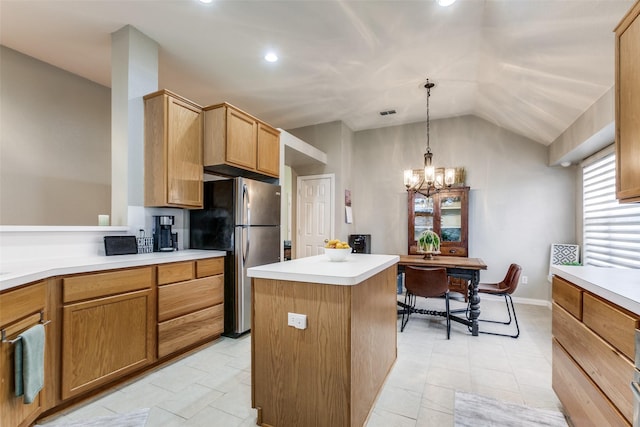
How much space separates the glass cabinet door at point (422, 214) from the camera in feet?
16.0

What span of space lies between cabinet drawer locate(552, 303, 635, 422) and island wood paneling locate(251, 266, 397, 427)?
1.06 m

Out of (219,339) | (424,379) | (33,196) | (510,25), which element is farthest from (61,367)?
(510,25)

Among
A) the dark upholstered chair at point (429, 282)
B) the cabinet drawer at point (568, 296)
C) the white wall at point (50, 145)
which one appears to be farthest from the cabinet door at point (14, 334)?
the dark upholstered chair at point (429, 282)

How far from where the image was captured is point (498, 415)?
6.03ft

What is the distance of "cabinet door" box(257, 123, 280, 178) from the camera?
3564 mm

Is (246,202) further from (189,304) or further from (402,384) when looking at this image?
(402,384)

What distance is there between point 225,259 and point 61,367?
1.47 meters

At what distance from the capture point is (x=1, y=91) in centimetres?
286

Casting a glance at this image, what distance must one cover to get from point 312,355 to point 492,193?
14.1 feet

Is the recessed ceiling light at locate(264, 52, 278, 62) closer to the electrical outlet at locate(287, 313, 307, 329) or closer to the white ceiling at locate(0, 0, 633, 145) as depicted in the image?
the white ceiling at locate(0, 0, 633, 145)

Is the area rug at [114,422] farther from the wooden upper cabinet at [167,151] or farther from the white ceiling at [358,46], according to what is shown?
the white ceiling at [358,46]

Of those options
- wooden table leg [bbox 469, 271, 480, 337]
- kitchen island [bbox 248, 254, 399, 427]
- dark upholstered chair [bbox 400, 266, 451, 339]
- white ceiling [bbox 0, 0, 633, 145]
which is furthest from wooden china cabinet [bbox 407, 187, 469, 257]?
kitchen island [bbox 248, 254, 399, 427]

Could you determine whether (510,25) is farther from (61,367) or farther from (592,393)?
(61,367)

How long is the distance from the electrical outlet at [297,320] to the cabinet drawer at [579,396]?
1.32 meters
